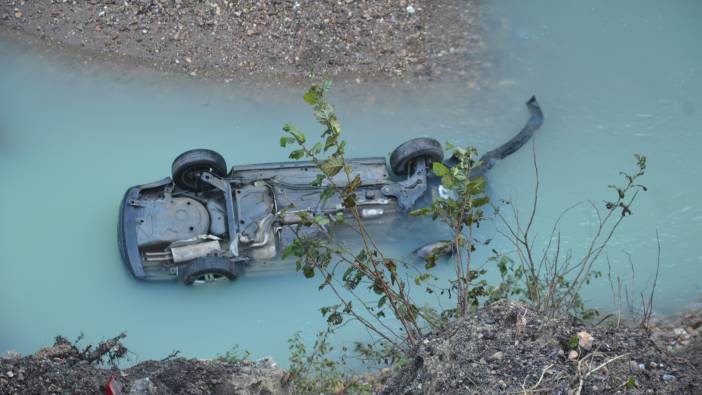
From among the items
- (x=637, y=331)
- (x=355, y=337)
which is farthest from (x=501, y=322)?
(x=355, y=337)

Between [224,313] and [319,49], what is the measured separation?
→ 3986 millimetres

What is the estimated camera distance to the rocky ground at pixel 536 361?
627cm

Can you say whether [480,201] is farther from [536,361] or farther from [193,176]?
[193,176]

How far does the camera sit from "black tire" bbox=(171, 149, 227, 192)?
989 cm

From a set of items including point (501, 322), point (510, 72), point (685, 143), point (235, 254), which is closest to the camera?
point (501, 322)

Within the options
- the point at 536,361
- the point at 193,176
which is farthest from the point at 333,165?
the point at 193,176

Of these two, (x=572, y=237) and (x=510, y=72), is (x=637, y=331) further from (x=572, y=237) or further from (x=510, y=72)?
(x=510, y=72)

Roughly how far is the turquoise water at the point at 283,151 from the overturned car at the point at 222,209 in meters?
0.41

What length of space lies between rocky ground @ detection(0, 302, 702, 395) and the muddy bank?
5437 mm

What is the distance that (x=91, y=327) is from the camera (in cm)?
998

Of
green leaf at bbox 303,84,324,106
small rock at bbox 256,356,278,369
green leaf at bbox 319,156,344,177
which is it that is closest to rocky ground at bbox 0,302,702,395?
small rock at bbox 256,356,278,369

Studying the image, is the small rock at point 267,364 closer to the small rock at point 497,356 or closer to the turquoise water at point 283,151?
the turquoise water at point 283,151

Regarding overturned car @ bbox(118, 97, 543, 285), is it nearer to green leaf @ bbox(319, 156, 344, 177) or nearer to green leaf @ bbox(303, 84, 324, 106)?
green leaf @ bbox(319, 156, 344, 177)

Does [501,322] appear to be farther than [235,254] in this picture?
No
